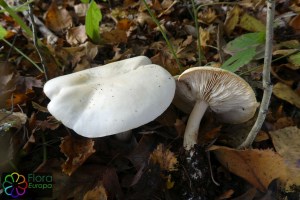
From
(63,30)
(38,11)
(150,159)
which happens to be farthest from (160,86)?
(38,11)

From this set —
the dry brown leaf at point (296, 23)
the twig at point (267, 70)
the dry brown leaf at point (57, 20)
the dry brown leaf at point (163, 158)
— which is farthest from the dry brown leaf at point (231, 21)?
the dry brown leaf at point (57, 20)

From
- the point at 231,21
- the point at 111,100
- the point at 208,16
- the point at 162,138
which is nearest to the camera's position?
the point at 111,100

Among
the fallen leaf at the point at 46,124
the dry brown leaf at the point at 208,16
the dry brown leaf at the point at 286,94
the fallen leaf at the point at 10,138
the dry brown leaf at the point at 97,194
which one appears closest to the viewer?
the dry brown leaf at the point at 97,194

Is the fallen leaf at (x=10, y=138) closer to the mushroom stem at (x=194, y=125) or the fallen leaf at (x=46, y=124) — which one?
the fallen leaf at (x=46, y=124)

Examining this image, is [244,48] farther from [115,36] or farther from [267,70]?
[115,36]

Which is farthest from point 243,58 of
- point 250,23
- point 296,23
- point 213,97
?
point 296,23

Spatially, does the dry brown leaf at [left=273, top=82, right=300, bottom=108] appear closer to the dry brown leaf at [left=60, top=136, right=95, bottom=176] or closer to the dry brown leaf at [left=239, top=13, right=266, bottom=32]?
the dry brown leaf at [left=239, top=13, right=266, bottom=32]
